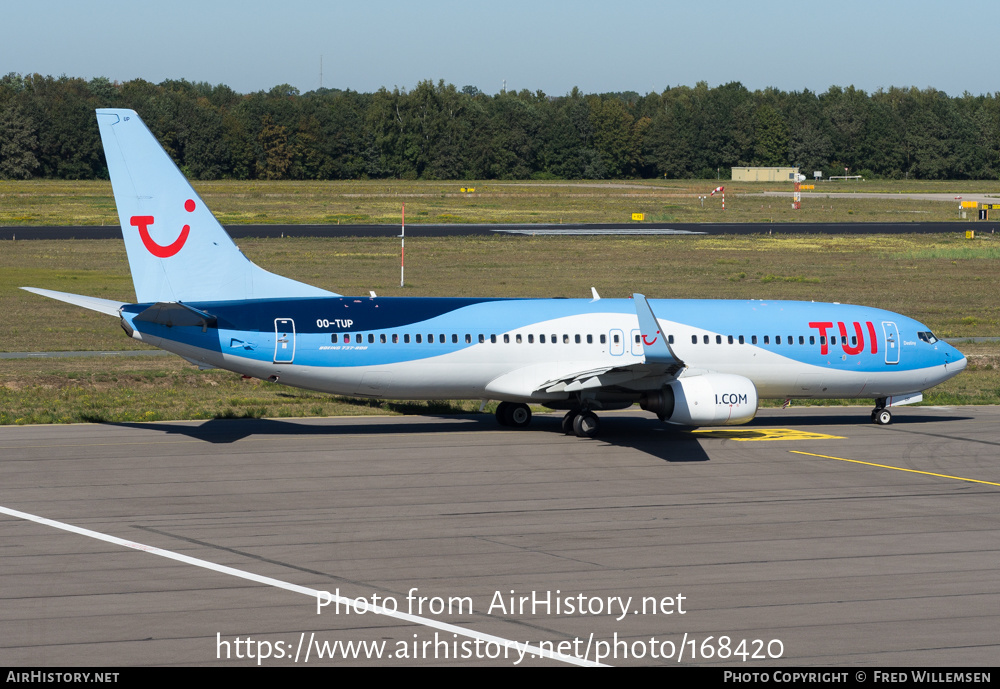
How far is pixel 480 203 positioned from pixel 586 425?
105694 millimetres

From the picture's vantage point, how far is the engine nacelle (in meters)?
29.8

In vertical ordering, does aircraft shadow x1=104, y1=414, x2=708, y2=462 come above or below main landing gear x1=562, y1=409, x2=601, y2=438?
below

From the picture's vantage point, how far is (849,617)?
16844 millimetres

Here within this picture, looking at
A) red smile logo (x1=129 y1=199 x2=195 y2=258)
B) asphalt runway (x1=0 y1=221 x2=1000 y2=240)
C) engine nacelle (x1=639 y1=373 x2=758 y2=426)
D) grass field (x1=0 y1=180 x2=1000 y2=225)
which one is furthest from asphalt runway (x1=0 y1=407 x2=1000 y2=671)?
grass field (x1=0 y1=180 x2=1000 y2=225)

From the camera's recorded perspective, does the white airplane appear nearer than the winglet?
No

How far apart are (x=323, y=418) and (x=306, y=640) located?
776 inches

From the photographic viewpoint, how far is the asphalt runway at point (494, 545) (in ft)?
51.8

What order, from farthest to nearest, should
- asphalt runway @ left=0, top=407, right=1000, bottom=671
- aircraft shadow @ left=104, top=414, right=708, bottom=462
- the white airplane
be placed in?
aircraft shadow @ left=104, top=414, right=708, bottom=462
the white airplane
asphalt runway @ left=0, top=407, right=1000, bottom=671

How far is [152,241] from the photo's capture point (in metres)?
30.9

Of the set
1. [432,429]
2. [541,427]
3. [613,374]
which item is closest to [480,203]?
[541,427]

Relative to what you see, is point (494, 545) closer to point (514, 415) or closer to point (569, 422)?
point (569, 422)

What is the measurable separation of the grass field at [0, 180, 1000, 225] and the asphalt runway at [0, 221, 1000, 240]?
20.0 ft

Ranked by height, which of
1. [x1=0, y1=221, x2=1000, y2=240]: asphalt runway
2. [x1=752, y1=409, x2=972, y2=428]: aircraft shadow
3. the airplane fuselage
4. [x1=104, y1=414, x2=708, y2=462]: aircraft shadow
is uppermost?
[x1=0, y1=221, x2=1000, y2=240]: asphalt runway

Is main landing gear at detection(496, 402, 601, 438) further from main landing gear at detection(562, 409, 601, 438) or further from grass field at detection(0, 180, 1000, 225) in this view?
grass field at detection(0, 180, 1000, 225)
